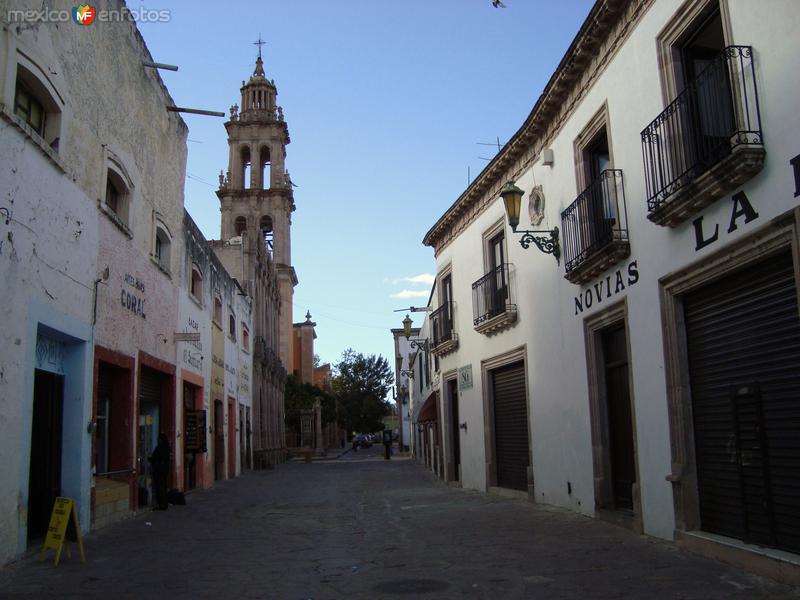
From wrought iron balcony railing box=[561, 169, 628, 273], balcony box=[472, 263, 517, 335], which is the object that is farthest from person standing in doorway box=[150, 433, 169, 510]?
wrought iron balcony railing box=[561, 169, 628, 273]

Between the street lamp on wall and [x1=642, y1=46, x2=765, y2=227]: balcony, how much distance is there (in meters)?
3.36

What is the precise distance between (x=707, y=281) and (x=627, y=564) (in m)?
2.99

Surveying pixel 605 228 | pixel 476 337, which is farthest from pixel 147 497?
pixel 605 228

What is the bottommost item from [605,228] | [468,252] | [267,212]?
[605,228]

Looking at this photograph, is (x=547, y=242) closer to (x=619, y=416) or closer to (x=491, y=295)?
(x=619, y=416)

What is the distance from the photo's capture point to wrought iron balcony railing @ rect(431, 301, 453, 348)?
19.5 meters

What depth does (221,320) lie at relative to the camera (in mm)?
24469

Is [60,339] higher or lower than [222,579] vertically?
higher

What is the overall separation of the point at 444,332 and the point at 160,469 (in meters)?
8.41

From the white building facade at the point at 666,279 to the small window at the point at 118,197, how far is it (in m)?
7.24

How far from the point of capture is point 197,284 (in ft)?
65.8

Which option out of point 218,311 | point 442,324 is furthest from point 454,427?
point 218,311

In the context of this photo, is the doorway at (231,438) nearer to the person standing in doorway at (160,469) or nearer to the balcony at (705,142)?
the person standing in doorway at (160,469)

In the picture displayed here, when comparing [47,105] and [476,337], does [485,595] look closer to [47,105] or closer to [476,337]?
[47,105]
